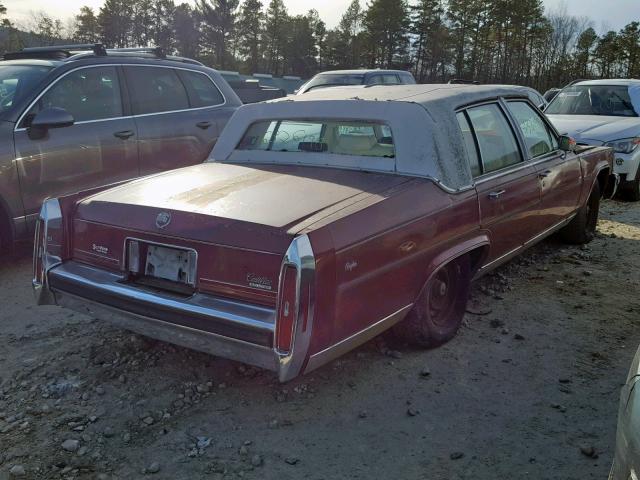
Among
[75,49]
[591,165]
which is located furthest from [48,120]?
[591,165]

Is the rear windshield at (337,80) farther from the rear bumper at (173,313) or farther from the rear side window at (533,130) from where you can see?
the rear bumper at (173,313)

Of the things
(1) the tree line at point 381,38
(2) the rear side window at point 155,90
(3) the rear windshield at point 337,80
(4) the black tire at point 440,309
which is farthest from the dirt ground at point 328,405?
(1) the tree line at point 381,38

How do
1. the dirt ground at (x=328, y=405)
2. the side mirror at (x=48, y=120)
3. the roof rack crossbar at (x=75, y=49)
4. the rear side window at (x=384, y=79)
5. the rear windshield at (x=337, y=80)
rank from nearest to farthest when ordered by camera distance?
the dirt ground at (x=328, y=405), the side mirror at (x=48, y=120), the roof rack crossbar at (x=75, y=49), the rear windshield at (x=337, y=80), the rear side window at (x=384, y=79)

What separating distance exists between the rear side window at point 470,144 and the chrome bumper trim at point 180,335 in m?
1.91

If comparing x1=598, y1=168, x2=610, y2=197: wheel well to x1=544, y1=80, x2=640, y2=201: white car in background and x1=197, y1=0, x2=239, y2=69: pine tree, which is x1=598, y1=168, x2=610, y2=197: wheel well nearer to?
x1=544, y1=80, x2=640, y2=201: white car in background

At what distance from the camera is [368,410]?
119 inches

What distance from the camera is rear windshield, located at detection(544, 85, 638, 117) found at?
9281 mm

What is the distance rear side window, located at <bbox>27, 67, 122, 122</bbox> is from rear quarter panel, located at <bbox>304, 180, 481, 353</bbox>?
3534 mm

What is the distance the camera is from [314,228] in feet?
8.58

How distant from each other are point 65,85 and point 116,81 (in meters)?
0.55

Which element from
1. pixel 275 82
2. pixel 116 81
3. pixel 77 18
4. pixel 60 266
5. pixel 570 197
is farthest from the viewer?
pixel 77 18

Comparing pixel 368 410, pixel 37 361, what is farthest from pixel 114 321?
pixel 368 410

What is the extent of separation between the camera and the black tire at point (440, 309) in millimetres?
3424

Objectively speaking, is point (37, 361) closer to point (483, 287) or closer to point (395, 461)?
point (395, 461)
